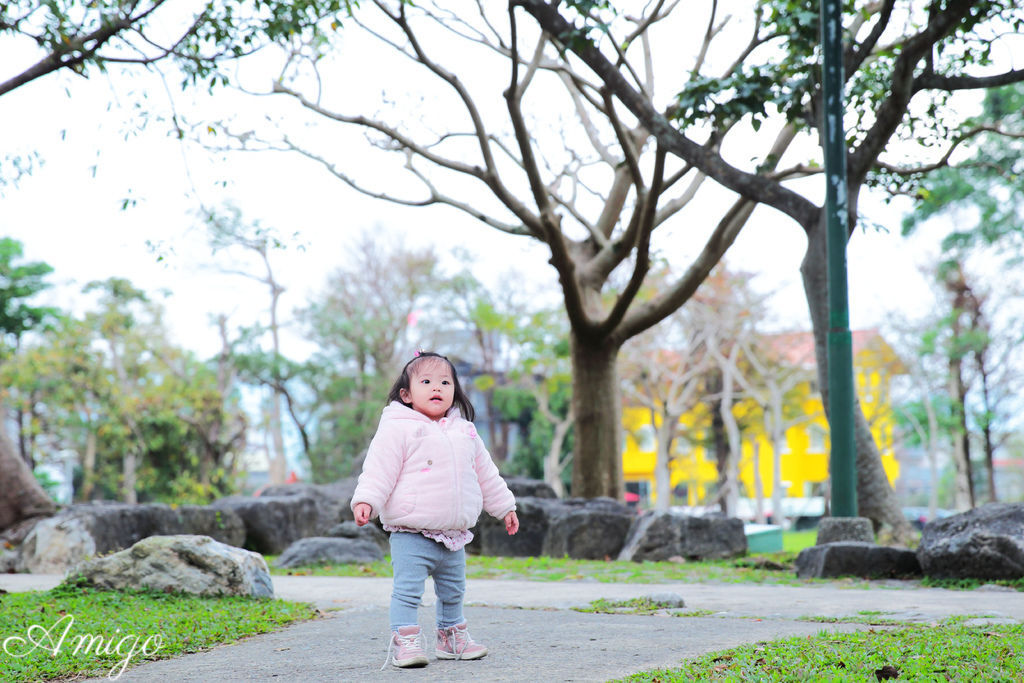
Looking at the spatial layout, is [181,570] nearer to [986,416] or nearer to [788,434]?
[986,416]

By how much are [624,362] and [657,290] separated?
11.0 ft

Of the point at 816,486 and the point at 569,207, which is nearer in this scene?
the point at 569,207

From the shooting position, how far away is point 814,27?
9.56 meters

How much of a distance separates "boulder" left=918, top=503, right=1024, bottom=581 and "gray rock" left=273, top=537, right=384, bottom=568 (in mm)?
5088

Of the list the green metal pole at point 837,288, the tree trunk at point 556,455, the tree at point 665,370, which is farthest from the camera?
the tree trunk at point 556,455

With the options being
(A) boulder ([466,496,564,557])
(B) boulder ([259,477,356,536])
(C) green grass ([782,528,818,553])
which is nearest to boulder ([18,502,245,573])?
(B) boulder ([259,477,356,536])

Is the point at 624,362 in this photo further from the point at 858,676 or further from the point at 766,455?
the point at 858,676

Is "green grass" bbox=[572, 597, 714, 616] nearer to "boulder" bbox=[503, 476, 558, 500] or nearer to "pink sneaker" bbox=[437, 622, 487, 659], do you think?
"pink sneaker" bbox=[437, 622, 487, 659]

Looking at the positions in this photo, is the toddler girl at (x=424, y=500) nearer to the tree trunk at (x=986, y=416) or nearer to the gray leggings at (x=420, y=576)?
the gray leggings at (x=420, y=576)

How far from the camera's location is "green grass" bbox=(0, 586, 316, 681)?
410 centimetres

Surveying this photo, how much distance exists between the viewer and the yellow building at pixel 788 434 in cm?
3191

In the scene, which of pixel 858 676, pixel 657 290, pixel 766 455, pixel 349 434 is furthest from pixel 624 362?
pixel 858 676

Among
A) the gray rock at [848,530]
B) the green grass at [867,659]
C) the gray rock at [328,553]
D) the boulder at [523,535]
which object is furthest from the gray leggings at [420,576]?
the boulder at [523,535]

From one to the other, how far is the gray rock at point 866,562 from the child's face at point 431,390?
470 centimetres
